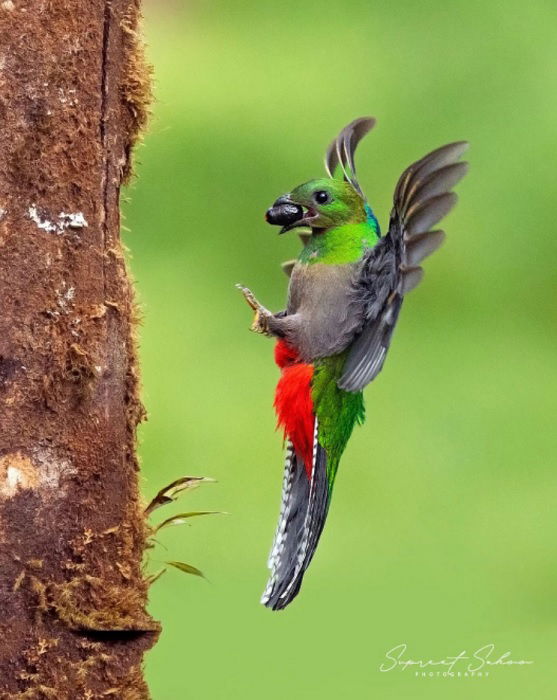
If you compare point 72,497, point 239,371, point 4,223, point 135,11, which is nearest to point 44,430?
point 72,497

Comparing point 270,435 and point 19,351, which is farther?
point 270,435

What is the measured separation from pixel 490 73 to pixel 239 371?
250cm

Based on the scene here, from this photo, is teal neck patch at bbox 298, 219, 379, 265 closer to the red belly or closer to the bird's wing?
the bird's wing

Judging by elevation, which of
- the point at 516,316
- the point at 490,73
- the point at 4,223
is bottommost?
the point at 4,223

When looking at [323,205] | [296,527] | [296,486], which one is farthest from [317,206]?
[296,527]

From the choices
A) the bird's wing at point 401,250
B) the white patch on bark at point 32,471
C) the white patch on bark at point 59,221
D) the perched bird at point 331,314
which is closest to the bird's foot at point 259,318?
the perched bird at point 331,314

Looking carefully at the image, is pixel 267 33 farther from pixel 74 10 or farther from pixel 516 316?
pixel 74 10

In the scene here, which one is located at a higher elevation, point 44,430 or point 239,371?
point 239,371

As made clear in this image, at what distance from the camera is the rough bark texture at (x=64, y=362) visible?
2545 mm

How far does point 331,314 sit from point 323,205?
334mm

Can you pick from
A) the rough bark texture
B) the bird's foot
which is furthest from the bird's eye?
the rough bark texture

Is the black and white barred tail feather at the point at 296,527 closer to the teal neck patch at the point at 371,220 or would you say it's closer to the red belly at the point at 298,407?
the red belly at the point at 298,407

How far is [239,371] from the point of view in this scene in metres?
6.97

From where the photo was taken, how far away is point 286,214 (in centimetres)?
361
